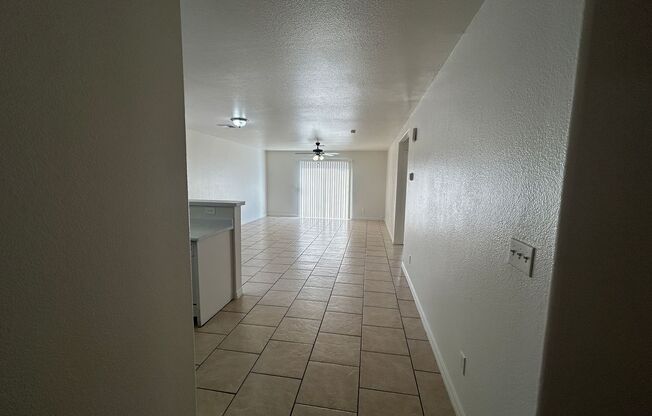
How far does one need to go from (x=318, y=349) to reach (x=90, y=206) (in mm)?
1888

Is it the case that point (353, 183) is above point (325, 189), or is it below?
above

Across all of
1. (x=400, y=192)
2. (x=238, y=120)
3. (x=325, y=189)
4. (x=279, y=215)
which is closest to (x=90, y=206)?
(x=238, y=120)

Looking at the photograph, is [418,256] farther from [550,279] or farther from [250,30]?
[250,30]

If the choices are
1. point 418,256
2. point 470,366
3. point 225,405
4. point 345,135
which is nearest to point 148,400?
point 225,405

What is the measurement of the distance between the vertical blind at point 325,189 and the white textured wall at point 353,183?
0.60ft

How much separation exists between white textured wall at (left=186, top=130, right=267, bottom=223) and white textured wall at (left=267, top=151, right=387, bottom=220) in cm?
38

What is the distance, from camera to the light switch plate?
93cm

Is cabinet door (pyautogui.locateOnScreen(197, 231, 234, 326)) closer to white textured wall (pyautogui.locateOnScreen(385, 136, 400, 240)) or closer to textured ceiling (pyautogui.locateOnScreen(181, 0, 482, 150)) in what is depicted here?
textured ceiling (pyautogui.locateOnScreen(181, 0, 482, 150))

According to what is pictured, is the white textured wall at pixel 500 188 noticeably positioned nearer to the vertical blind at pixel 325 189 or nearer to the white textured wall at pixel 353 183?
the white textured wall at pixel 353 183

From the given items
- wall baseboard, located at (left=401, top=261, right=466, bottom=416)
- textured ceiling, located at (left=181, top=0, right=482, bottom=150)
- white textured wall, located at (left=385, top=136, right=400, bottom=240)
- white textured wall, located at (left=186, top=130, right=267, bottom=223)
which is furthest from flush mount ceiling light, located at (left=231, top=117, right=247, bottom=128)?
wall baseboard, located at (left=401, top=261, right=466, bottom=416)

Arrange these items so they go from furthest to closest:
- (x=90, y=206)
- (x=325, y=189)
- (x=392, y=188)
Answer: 1. (x=325, y=189)
2. (x=392, y=188)
3. (x=90, y=206)

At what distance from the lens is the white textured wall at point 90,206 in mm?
572

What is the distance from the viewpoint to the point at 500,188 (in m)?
1.18

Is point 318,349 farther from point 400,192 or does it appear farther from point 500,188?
point 400,192
